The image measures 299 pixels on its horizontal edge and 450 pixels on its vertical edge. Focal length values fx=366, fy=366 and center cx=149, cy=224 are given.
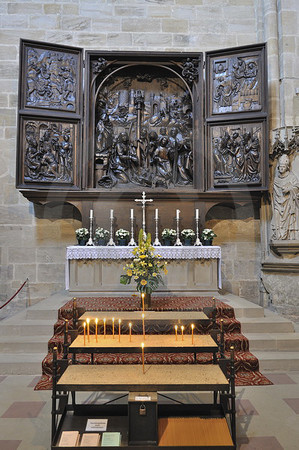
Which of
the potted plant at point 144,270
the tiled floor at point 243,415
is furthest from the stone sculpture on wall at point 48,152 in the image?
the tiled floor at point 243,415

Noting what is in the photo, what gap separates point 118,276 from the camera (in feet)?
24.3

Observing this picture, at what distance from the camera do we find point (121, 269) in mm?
7410

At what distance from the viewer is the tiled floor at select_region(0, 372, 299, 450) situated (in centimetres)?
324

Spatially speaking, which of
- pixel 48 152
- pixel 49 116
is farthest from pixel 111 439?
pixel 49 116

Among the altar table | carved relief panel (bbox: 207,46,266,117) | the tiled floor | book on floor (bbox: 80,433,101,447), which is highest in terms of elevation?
carved relief panel (bbox: 207,46,266,117)

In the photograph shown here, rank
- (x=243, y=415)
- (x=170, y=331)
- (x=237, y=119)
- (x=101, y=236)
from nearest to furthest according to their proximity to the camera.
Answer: (x=243, y=415) → (x=170, y=331) → (x=101, y=236) → (x=237, y=119)

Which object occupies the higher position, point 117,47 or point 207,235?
point 117,47

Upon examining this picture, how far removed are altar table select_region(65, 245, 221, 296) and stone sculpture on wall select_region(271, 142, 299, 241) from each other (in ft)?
5.03

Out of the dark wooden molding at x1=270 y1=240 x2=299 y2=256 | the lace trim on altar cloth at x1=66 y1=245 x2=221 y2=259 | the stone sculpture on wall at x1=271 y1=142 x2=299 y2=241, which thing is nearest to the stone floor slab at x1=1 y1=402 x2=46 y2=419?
the lace trim on altar cloth at x1=66 y1=245 x2=221 y2=259

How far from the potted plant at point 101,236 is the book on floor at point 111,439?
197 inches

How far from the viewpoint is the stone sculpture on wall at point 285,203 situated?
302 inches

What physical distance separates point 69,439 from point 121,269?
183 inches

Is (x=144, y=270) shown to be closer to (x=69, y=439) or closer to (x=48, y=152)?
(x=69, y=439)

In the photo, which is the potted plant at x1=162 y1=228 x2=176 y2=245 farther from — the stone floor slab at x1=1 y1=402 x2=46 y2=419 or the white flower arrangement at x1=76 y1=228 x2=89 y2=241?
the stone floor slab at x1=1 y1=402 x2=46 y2=419
